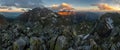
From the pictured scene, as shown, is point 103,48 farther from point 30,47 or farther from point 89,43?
point 30,47

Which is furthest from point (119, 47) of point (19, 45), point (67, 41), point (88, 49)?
point (19, 45)

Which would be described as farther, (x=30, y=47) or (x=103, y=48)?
(x=103, y=48)

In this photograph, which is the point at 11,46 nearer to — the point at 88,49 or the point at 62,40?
the point at 62,40


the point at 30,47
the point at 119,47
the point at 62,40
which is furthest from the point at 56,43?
the point at 119,47

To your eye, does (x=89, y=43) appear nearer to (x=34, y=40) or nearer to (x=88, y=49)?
(x=88, y=49)

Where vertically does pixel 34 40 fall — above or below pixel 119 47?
above

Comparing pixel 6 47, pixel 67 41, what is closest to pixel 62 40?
pixel 67 41

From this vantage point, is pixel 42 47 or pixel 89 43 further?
pixel 89 43
